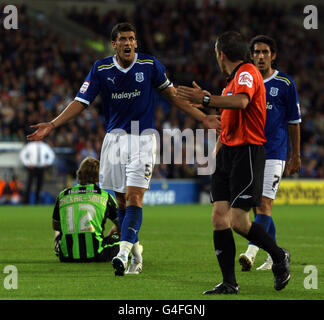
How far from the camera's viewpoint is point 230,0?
1479 inches

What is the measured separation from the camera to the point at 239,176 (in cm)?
645

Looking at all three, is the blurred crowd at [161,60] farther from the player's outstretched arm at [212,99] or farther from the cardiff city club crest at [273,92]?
the player's outstretched arm at [212,99]

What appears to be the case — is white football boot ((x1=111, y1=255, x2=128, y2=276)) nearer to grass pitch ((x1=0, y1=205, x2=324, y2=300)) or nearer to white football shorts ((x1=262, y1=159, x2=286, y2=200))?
grass pitch ((x1=0, y1=205, x2=324, y2=300))

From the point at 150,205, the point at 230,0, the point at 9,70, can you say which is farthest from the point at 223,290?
the point at 230,0

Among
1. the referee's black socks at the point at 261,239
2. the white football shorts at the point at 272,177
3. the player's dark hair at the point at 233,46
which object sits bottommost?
the referee's black socks at the point at 261,239

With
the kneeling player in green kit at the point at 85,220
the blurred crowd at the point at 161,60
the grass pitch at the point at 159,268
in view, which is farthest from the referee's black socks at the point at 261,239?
the blurred crowd at the point at 161,60

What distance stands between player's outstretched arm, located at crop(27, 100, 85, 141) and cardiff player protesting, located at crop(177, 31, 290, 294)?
1.78 meters

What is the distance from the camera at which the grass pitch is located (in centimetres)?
644

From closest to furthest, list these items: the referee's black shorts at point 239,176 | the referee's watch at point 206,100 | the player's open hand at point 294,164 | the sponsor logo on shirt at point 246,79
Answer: the referee's watch at point 206,100
the sponsor logo on shirt at point 246,79
the referee's black shorts at point 239,176
the player's open hand at point 294,164

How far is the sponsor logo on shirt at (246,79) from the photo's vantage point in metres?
6.24

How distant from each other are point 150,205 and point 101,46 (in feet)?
33.7

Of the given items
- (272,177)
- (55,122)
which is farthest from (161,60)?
(55,122)
